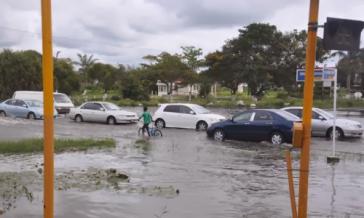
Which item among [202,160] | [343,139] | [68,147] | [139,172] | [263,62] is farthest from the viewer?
[263,62]

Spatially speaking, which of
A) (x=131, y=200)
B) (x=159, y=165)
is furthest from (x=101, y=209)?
(x=159, y=165)

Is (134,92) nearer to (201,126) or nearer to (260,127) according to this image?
(201,126)

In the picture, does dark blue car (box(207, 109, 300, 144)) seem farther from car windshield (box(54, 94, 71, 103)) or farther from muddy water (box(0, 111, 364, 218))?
car windshield (box(54, 94, 71, 103))

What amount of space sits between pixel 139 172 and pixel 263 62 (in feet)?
179

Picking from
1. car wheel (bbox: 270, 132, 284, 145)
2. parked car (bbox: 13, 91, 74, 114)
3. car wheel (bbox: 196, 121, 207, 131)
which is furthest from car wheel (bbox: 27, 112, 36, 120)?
car wheel (bbox: 270, 132, 284, 145)

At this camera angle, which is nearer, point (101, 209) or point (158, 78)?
point (101, 209)

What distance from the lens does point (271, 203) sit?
8.91 m

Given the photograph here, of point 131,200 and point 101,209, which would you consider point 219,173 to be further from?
point 101,209

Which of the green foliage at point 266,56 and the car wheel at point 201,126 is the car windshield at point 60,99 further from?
the green foliage at point 266,56

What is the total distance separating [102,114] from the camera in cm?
3175

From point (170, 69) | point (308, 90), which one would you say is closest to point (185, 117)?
point (308, 90)

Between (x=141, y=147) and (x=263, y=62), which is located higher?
(x=263, y=62)

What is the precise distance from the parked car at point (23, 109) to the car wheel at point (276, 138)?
61.0ft

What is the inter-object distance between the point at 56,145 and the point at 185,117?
1083 centimetres
